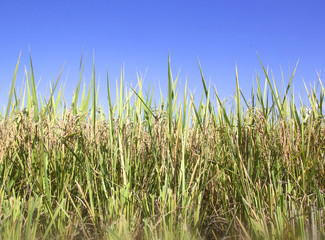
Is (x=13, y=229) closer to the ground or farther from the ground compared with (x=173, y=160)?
closer to the ground

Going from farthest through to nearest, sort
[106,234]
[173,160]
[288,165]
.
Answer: [288,165] → [173,160] → [106,234]

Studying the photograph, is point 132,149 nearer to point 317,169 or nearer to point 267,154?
point 267,154

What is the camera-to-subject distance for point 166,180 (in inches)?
67.8

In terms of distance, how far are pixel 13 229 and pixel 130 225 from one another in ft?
2.02

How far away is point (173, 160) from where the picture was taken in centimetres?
180

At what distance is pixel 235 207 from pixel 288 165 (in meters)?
0.42

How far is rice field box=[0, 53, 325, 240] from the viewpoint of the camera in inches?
67.3

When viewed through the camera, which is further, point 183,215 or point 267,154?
point 267,154

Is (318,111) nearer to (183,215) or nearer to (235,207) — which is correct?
(235,207)

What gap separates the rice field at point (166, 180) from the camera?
171 centimetres

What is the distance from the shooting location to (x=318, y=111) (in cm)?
249

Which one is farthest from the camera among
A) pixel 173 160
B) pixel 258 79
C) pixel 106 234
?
pixel 258 79

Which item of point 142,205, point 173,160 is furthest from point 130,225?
point 173,160

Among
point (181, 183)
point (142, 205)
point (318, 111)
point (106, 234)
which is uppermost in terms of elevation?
point (318, 111)
